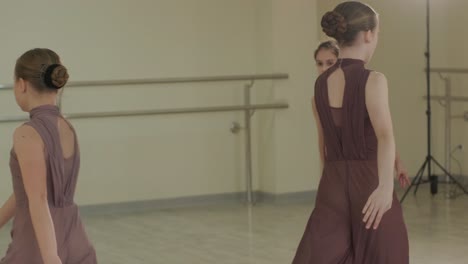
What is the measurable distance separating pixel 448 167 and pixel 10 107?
14.1ft

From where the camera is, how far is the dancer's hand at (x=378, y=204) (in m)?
3.47

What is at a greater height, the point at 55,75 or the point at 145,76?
the point at 55,75

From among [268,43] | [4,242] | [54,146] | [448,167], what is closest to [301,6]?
[268,43]

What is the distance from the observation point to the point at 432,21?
32.2 feet

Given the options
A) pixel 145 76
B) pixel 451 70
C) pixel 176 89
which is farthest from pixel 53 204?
pixel 451 70

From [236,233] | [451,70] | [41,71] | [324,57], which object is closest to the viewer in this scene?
[41,71]

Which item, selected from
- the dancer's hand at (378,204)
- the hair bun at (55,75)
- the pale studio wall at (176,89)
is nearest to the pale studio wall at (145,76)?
the pale studio wall at (176,89)

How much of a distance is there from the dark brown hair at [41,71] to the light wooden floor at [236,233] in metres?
3.18

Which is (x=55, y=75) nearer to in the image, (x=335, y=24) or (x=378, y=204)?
(x=335, y=24)

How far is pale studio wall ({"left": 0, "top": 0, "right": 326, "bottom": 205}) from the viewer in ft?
27.2

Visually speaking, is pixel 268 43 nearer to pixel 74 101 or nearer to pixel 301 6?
pixel 301 6

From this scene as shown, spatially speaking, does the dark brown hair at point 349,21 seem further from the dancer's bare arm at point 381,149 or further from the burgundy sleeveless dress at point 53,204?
the burgundy sleeveless dress at point 53,204

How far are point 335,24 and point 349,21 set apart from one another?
0.05m

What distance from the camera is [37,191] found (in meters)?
3.23
